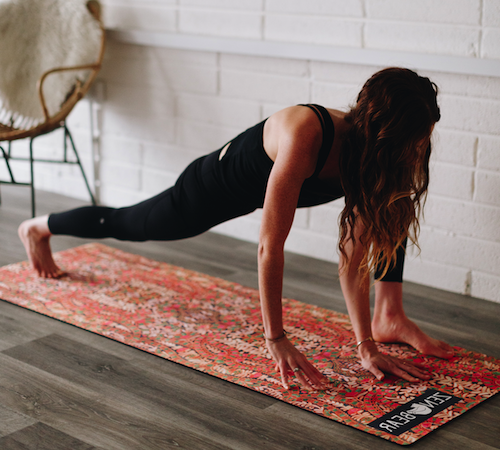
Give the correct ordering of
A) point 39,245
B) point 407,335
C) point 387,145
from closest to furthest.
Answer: point 387,145 → point 407,335 → point 39,245

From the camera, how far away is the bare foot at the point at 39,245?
91.2 inches

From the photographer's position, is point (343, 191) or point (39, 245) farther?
point (39, 245)

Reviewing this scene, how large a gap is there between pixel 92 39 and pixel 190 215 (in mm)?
1473

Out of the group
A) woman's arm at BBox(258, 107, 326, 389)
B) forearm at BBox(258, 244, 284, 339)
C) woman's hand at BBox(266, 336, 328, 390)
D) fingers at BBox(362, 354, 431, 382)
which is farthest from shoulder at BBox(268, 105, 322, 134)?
fingers at BBox(362, 354, 431, 382)

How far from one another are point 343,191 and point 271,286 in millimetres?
306

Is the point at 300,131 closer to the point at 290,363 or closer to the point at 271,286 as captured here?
the point at 271,286

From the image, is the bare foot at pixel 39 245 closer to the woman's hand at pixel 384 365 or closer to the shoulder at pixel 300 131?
the shoulder at pixel 300 131

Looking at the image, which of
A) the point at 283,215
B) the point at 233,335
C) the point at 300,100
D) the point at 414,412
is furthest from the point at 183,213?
the point at 300,100

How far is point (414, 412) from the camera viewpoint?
61.3 inches

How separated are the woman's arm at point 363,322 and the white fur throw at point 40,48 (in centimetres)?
177

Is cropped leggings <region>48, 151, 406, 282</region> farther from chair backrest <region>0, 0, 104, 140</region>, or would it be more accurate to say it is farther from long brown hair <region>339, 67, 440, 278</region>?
chair backrest <region>0, 0, 104, 140</region>

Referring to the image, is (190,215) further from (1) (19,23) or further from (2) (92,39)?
(1) (19,23)

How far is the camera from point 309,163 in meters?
1.56

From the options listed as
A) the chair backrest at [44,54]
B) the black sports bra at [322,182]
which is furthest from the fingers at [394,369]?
the chair backrest at [44,54]
